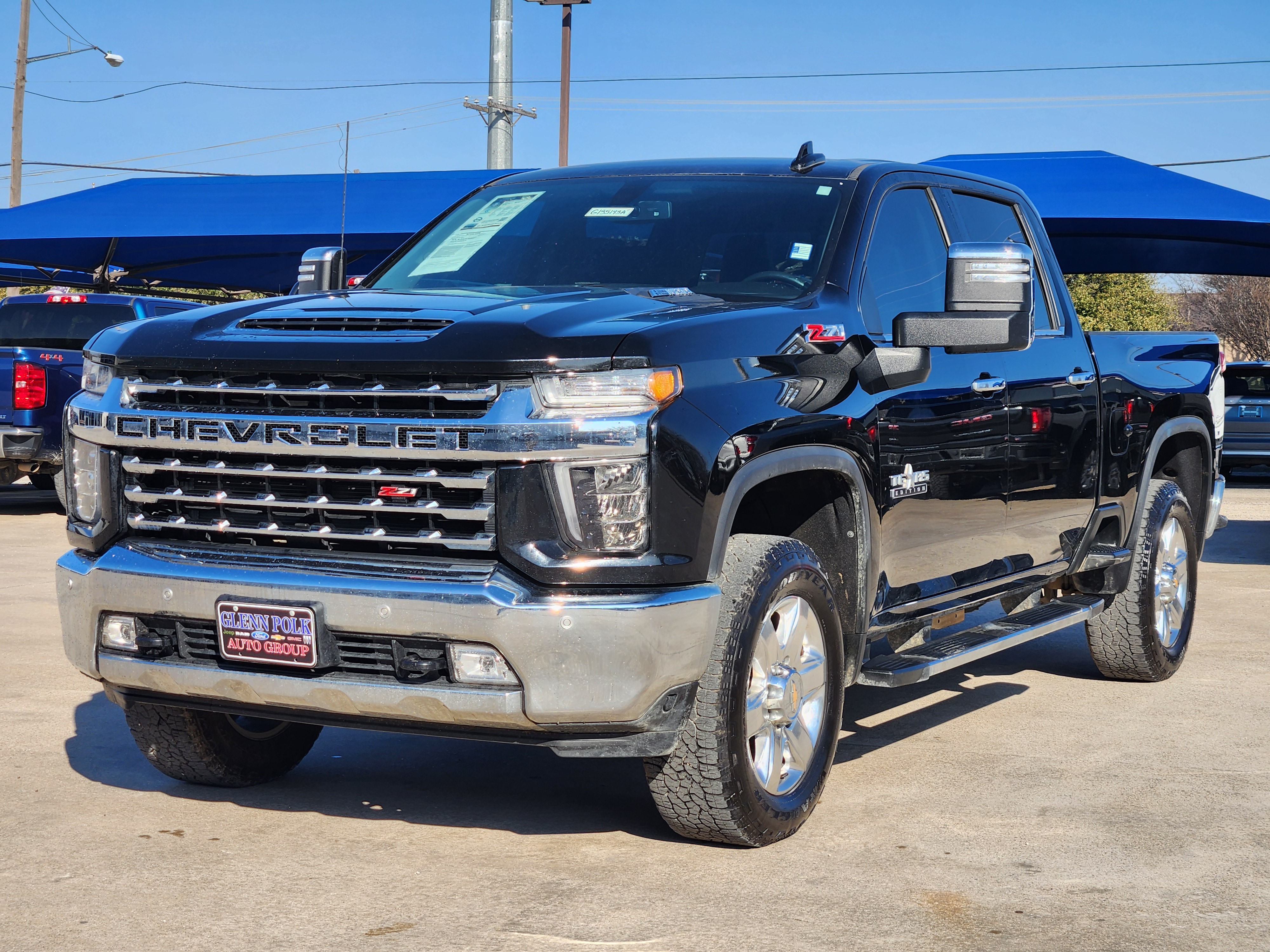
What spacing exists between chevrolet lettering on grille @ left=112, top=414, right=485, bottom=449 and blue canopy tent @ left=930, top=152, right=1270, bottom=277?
1421 centimetres

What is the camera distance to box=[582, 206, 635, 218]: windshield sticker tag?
521 cm

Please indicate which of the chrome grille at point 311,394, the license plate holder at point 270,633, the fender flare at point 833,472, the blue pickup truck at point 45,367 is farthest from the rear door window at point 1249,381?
the license plate holder at point 270,633

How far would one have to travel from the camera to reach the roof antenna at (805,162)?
17.3 feet

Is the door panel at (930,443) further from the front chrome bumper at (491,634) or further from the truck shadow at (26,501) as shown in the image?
the truck shadow at (26,501)

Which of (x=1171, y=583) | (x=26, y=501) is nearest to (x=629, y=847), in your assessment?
(x=1171, y=583)

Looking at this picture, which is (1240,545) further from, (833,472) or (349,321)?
(349,321)

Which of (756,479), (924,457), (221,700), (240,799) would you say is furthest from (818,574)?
(240,799)

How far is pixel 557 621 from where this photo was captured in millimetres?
3635

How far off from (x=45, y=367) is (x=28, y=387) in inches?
9.5

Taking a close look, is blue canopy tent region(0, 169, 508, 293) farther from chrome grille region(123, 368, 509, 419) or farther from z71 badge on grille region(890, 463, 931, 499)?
chrome grille region(123, 368, 509, 419)

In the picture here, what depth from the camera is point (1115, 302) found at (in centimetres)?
4875

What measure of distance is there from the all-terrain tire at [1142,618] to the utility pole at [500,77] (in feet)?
58.8

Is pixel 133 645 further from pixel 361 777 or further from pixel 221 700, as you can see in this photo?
pixel 361 777

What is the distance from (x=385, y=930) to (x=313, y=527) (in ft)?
3.35
